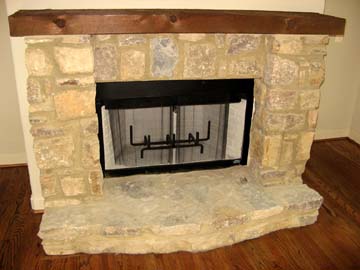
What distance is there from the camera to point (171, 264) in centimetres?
191

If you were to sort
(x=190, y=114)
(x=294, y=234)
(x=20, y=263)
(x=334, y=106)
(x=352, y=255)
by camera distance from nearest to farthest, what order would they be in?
1. (x=20, y=263)
2. (x=352, y=255)
3. (x=294, y=234)
4. (x=190, y=114)
5. (x=334, y=106)

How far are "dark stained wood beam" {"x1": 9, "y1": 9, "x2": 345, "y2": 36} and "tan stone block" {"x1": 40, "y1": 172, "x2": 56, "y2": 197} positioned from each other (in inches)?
30.6

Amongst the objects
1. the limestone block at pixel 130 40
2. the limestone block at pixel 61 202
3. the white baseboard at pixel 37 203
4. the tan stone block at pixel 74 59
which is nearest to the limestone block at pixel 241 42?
the limestone block at pixel 130 40

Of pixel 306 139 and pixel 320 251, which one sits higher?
pixel 306 139

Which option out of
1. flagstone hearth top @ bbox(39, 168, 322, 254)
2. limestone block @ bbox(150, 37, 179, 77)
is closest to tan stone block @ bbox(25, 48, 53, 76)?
limestone block @ bbox(150, 37, 179, 77)

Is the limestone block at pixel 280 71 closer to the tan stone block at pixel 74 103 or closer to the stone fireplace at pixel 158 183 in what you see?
the stone fireplace at pixel 158 183

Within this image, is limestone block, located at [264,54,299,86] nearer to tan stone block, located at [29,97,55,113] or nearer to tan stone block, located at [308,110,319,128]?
tan stone block, located at [308,110,319,128]

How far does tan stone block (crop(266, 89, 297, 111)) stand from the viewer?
A: 2.08 metres

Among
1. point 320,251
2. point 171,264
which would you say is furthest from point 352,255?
point 171,264

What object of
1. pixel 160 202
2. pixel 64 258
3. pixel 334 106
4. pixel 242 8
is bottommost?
pixel 64 258

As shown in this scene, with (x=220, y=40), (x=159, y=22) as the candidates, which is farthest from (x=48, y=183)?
(x=220, y=40)

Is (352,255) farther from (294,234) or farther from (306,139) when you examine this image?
(306,139)

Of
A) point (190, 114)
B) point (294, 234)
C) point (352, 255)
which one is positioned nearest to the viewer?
point (352, 255)

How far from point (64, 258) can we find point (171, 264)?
594 millimetres
